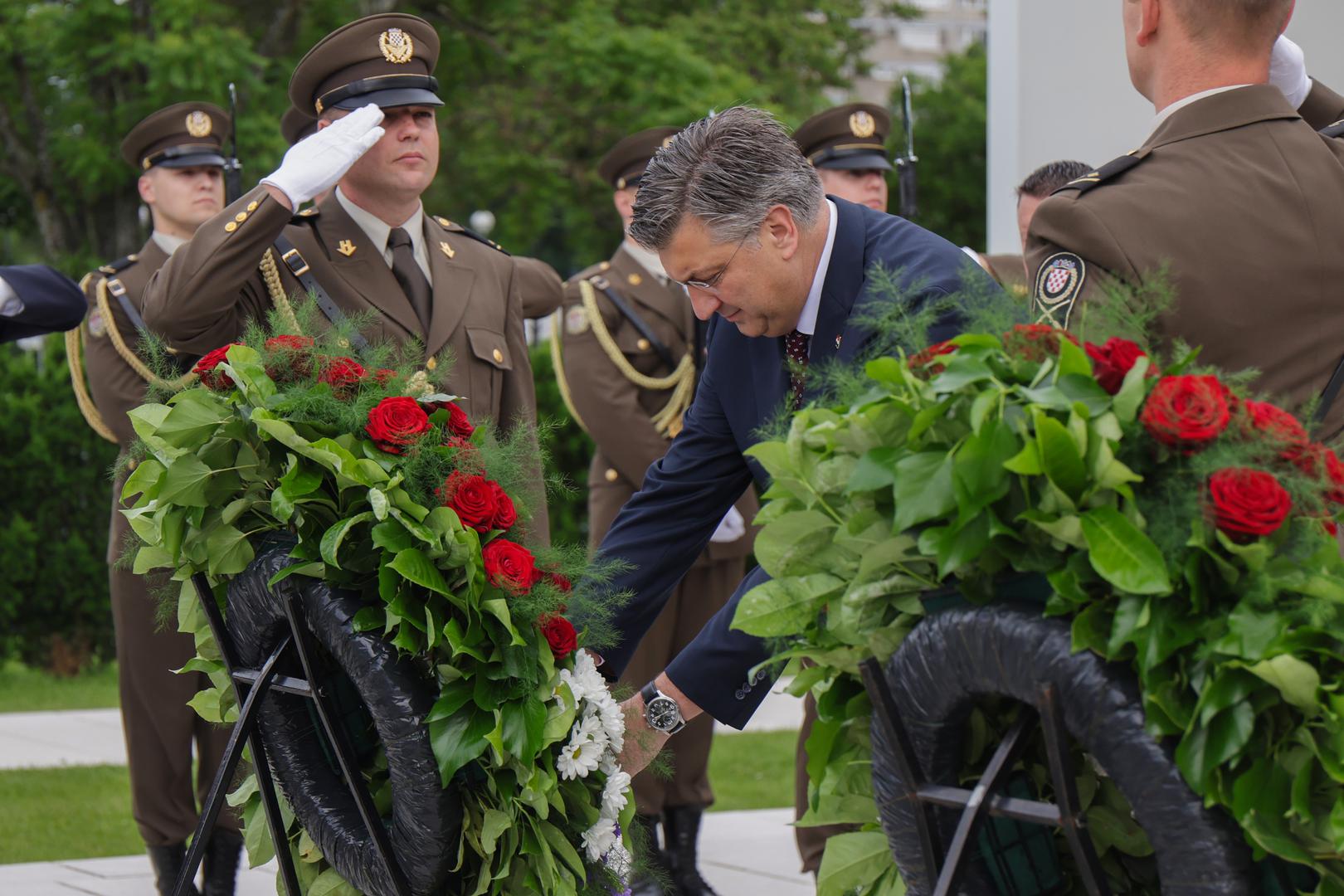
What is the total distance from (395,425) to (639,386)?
124 inches

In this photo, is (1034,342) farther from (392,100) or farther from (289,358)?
(392,100)

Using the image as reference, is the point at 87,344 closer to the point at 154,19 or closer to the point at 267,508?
the point at 267,508

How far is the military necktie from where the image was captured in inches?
149

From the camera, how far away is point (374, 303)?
365 cm

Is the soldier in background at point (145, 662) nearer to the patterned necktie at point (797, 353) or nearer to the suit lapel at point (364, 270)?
the suit lapel at point (364, 270)

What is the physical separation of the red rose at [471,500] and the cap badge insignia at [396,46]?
1882 mm

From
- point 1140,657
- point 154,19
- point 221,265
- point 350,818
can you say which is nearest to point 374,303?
point 221,265

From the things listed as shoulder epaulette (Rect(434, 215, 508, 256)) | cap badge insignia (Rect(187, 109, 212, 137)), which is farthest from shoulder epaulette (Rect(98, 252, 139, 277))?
shoulder epaulette (Rect(434, 215, 508, 256))

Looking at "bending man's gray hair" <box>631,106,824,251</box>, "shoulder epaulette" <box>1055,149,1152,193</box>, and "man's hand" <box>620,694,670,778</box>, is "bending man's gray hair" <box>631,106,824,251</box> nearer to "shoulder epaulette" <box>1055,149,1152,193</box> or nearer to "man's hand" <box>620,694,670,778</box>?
"shoulder epaulette" <box>1055,149,1152,193</box>

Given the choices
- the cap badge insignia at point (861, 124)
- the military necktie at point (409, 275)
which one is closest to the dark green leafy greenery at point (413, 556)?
the military necktie at point (409, 275)

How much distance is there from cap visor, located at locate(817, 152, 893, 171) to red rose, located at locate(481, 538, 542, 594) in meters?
3.50

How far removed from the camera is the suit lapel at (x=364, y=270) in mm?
3670

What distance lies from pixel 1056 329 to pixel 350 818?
1382 millimetres

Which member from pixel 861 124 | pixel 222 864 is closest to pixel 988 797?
pixel 222 864
